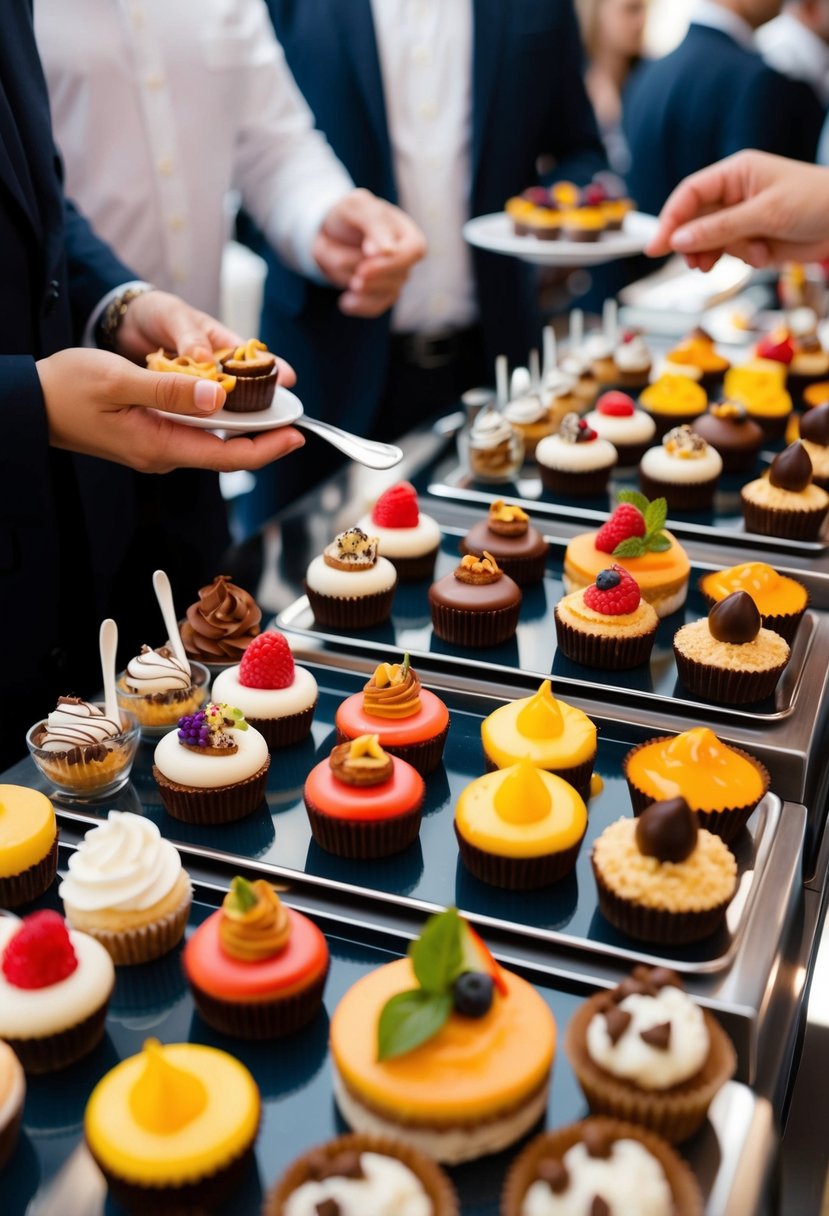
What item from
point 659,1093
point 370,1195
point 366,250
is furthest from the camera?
point 366,250

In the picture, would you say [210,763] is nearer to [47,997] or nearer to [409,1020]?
[47,997]

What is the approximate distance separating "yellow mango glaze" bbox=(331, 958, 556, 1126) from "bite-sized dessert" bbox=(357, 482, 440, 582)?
50.7 inches

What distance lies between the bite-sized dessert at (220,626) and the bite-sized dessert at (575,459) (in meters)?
1.03

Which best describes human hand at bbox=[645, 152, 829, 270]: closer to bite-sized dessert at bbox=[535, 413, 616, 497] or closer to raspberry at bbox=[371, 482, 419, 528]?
bite-sized dessert at bbox=[535, 413, 616, 497]

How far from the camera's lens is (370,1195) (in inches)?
44.9

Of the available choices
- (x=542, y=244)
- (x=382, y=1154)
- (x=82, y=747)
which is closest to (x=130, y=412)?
(x=82, y=747)

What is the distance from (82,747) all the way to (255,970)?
1.82 feet

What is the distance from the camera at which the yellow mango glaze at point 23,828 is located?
5.25 feet

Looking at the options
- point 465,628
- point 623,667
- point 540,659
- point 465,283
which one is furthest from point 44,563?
point 465,283

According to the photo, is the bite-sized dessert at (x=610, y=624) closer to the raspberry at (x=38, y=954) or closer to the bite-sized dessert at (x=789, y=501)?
the bite-sized dessert at (x=789, y=501)

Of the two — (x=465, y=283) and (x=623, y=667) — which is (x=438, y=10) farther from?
(x=623, y=667)

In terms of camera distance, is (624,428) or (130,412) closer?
(130,412)

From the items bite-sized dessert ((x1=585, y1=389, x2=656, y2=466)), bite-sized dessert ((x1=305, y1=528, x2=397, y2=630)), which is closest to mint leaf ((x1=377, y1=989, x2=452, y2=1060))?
bite-sized dessert ((x1=305, y1=528, x2=397, y2=630))

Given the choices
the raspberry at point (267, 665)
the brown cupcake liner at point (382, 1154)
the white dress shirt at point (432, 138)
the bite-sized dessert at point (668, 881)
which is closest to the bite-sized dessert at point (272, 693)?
the raspberry at point (267, 665)
